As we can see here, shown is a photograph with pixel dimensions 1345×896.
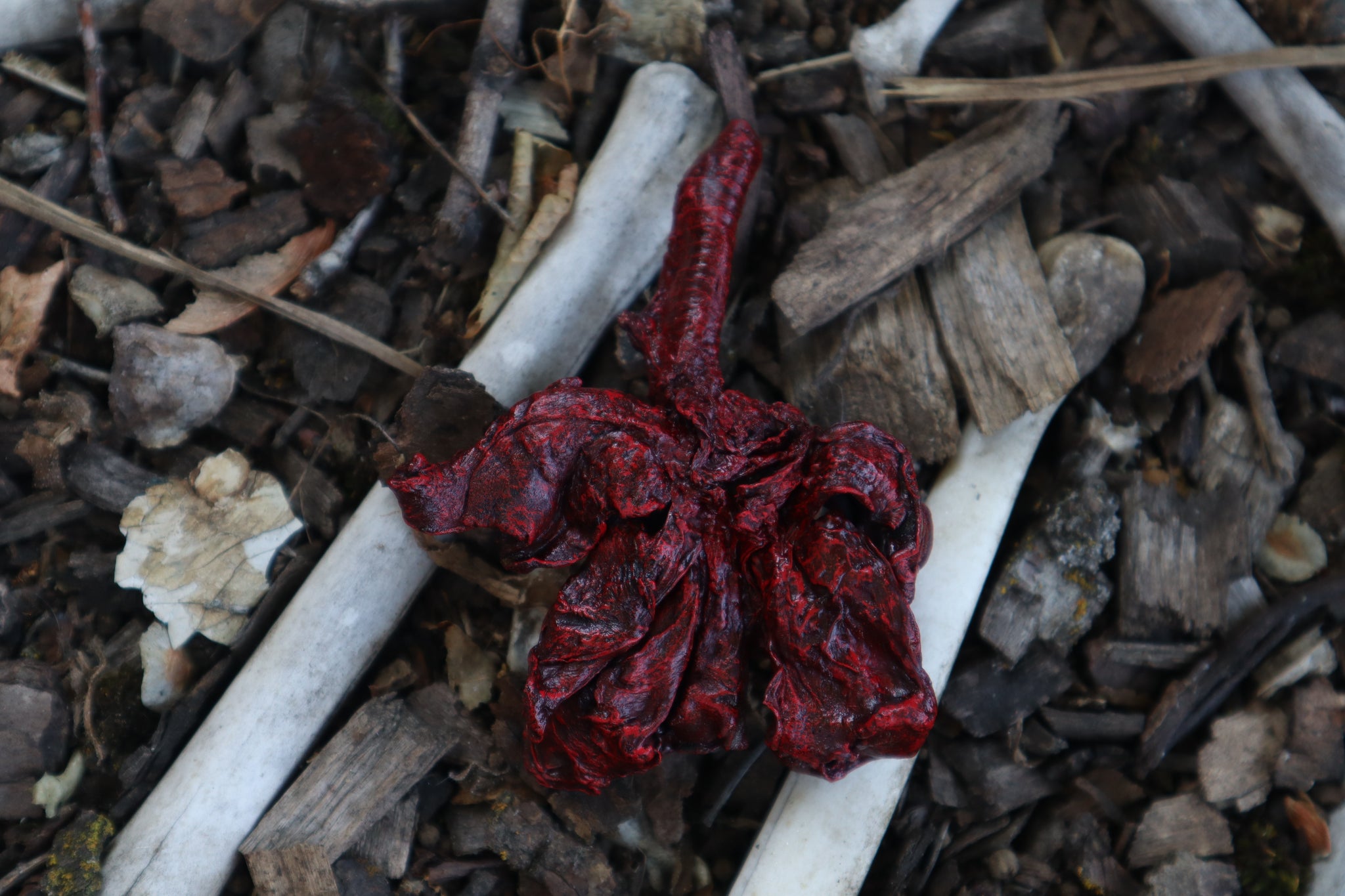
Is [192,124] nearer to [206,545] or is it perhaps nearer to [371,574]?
[206,545]

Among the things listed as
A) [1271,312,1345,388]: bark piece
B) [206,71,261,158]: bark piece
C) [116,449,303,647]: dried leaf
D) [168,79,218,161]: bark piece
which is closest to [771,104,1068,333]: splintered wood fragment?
[1271,312,1345,388]: bark piece

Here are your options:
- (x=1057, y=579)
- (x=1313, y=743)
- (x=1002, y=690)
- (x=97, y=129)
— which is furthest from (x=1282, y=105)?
(x=97, y=129)

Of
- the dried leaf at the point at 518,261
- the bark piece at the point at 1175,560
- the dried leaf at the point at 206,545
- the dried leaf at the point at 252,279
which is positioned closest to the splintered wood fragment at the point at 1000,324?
the bark piece at the point at 1175,560

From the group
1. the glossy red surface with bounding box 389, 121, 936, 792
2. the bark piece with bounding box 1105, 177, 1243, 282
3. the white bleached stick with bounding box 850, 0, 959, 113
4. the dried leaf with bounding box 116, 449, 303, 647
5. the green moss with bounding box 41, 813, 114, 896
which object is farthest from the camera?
the white bleached stick with bounding box 850, 0, 959, 113

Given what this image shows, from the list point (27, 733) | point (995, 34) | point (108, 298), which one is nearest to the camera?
point (27, 733)

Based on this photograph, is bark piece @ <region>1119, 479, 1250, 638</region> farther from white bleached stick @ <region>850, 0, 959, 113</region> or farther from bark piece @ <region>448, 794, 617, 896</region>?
bark piece @ <region>448, 794, 617, 896</region>

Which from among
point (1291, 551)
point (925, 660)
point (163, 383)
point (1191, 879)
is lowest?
point (1191, 879)
